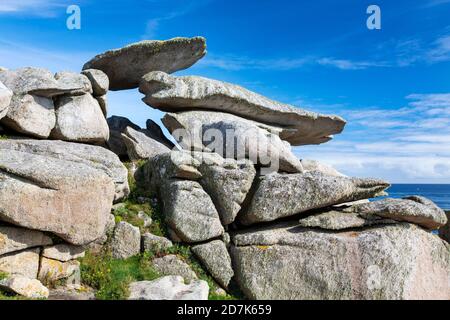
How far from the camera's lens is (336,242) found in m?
20.3

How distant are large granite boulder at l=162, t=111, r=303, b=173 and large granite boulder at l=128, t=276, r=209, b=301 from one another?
8.55 metres

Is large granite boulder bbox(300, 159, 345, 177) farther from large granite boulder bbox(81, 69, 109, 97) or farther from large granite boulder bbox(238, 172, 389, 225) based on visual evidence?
large granite boulder bbox(81, 69, 109, 97)

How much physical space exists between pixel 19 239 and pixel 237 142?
12.7 metres

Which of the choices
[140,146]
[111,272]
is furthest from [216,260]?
[140,146]

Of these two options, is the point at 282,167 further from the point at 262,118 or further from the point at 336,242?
the point at 262,118

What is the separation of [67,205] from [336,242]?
12274 mm

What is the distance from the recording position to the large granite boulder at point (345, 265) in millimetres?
19641

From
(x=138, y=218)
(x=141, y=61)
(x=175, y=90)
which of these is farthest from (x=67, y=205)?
(x=141, y=61)

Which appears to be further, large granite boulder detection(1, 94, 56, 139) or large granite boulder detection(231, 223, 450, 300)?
large granite boulder detection(1, 94, 56, 139)

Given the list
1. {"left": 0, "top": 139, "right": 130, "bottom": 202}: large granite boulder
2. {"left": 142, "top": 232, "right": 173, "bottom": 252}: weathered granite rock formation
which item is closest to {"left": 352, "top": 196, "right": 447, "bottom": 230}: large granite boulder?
{"left": 142, "top": 232, "right": 173, "bottom": 252}: weathered granite rock formation

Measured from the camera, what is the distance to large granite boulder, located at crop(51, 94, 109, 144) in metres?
26.2

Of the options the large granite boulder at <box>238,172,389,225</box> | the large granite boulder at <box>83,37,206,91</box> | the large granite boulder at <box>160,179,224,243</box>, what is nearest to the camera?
the large granite boulder at <box>160,179,224,243</box>

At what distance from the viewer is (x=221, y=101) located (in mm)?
32438

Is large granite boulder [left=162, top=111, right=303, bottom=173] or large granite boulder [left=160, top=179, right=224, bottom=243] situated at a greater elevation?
large granite boulder [left=162, top=111, right=303, bottom=173]
